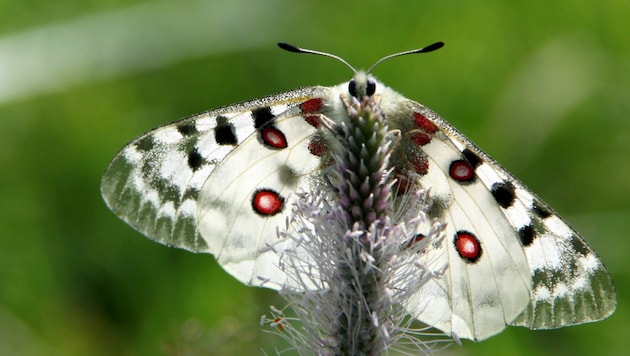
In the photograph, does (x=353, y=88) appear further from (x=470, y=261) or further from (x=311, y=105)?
(x=470, y=261)

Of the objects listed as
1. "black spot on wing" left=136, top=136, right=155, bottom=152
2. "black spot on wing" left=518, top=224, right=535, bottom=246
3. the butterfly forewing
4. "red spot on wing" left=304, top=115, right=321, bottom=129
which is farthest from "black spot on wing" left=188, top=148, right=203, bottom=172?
"black spot on wing" left=518, top=224, right=535, bottom=246

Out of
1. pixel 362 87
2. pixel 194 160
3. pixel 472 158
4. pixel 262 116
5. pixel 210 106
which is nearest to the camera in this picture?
pixel 362 87

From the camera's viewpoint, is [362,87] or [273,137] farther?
[273,137]

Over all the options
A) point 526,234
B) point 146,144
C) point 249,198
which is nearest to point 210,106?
point 146,144

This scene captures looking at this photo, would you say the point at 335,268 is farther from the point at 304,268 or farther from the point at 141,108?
the point at 141,108

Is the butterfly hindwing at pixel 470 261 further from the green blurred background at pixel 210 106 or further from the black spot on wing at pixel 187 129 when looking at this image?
the green blurred background at pixel 210 106

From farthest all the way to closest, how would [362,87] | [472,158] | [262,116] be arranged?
[262,116], [472,158], [362,87]

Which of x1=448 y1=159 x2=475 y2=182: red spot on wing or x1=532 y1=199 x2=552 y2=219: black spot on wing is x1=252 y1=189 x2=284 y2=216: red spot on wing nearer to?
x1=448 y1=159 x2=475 y2=182: red spot on wing
